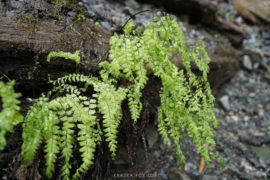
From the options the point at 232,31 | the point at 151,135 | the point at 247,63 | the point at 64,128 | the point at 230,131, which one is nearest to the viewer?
the point at 64,128

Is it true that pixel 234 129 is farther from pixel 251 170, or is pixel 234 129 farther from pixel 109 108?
pixel 109 108

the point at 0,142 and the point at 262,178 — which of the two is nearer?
the point at 0,142

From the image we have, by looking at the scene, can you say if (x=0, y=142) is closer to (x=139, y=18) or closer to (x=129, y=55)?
(x=129, y=55)

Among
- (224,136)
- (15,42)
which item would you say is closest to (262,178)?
(224,136)

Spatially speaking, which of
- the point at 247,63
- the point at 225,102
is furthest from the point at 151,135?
the point at 247,63

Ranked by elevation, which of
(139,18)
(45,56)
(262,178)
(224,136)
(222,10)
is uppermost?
(222,10)

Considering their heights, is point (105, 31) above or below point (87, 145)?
above
